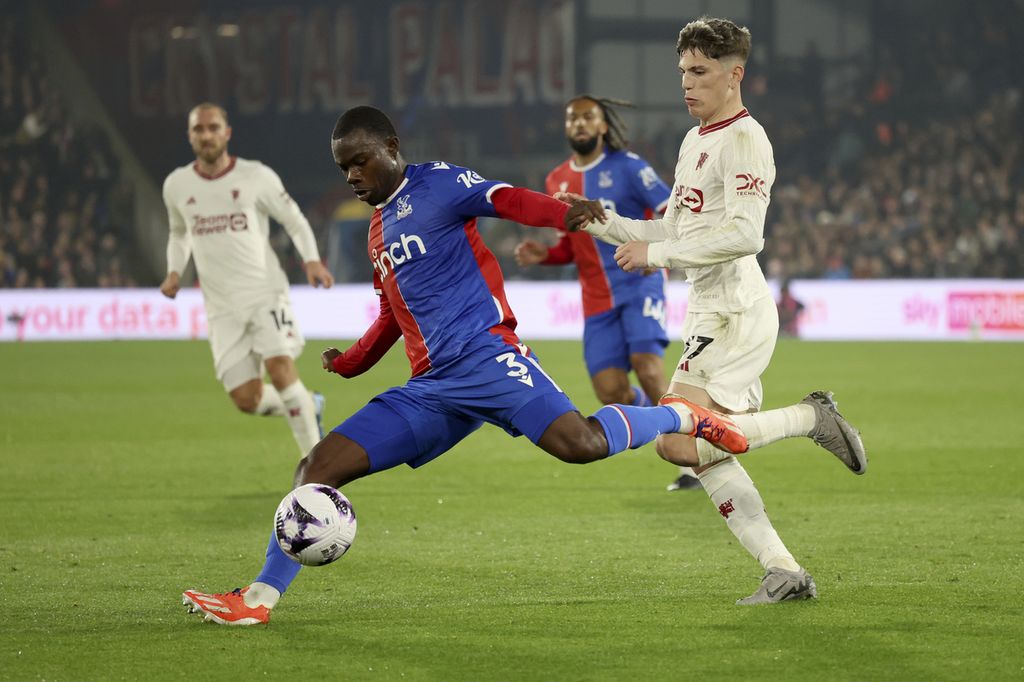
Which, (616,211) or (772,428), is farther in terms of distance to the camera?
(616,211)

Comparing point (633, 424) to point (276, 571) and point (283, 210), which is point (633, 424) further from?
point (283, 210)

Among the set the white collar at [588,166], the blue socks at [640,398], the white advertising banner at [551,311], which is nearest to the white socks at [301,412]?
the blue socks at [640,398]

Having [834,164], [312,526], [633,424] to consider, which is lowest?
[834,164]

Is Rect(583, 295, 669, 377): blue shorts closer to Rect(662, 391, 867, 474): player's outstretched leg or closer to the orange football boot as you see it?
Rect(662, 391, 867, 474): player's outstretched leg

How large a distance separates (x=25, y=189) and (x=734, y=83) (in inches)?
1165

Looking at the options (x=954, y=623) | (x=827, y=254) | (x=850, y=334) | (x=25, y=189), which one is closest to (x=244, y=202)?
(x=954, y=623)

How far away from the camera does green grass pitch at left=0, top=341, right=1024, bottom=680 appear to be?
4.68 metres

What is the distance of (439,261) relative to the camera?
515cm

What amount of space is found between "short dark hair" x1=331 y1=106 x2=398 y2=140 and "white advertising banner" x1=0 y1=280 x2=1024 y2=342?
59.8 feet

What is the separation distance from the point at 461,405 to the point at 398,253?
609 millimetres

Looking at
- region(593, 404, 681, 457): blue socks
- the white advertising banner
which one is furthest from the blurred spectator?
region(593, 404, 681, 457): blue socks

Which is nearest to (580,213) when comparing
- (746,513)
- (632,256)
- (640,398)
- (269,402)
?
(632,256)

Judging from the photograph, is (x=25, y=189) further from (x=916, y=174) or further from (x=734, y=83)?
(x=734, y=83)

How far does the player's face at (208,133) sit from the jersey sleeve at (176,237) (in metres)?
0.33
